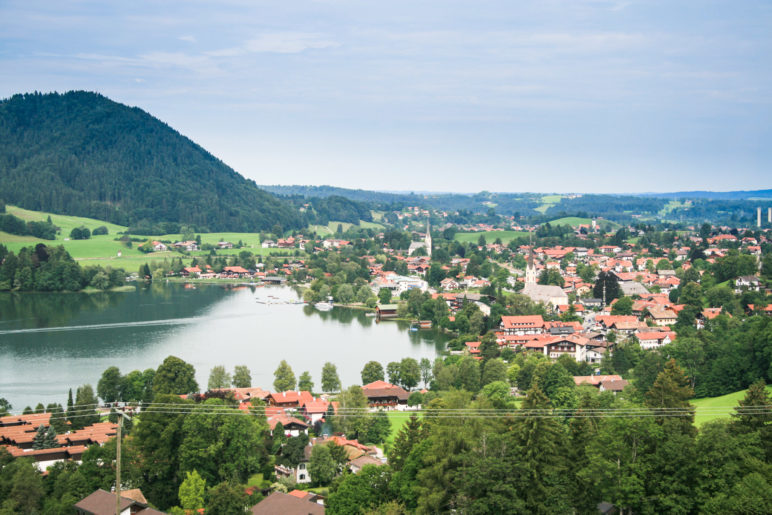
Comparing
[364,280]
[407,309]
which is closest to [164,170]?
[364,280]

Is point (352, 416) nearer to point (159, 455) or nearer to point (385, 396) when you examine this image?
point (385, 396)

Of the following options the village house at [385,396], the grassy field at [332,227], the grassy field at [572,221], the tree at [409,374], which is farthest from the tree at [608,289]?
the grassy field at [332,227]

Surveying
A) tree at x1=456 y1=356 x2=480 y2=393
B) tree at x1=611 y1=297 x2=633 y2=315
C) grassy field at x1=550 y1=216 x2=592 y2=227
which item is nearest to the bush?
tree at x1=611 y1=297 x2=633 y2=315

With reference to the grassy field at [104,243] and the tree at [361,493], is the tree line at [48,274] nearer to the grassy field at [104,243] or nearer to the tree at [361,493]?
the grassy field at [104,243]

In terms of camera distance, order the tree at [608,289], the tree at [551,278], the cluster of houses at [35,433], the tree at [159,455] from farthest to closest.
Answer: the tree at [551,278], the tree at [608,289], the cluster of houses at [35,433], the tree at [159,455]

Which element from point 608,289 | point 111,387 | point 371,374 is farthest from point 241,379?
point 608,289

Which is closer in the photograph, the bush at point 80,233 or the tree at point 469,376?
the tree at point 469,376

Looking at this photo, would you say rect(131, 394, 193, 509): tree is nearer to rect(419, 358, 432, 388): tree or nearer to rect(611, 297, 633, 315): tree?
rect(419, 358, 432, 388): tree
